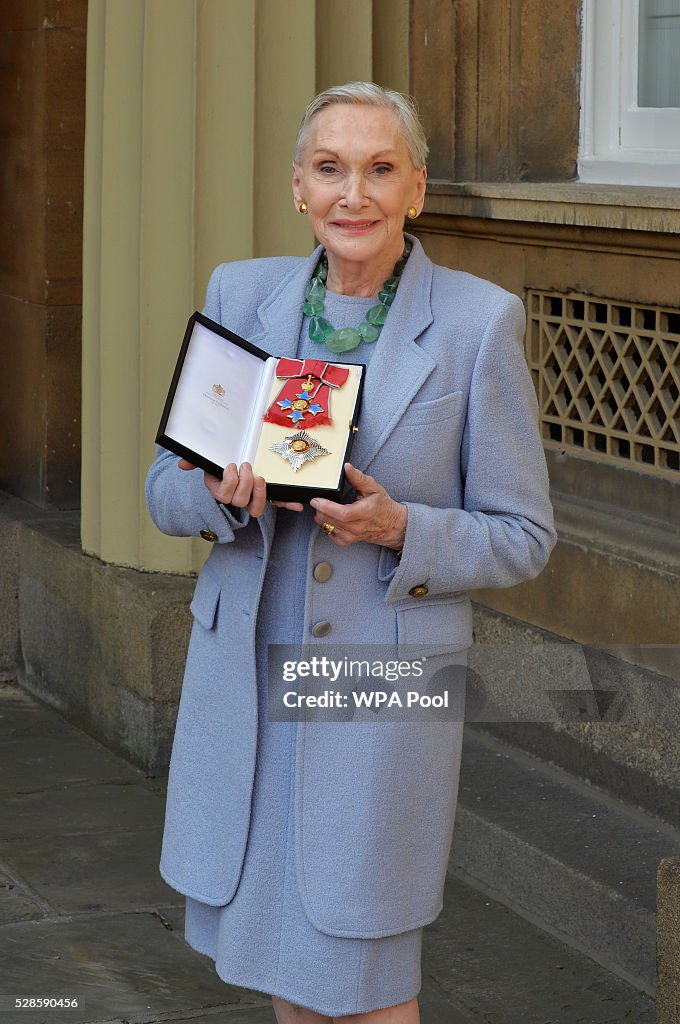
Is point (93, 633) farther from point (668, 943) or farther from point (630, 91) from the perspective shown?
point (668, 943)

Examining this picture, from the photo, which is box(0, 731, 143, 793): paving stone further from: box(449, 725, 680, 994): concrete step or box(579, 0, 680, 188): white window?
box(579, 0, 680, 188): white window

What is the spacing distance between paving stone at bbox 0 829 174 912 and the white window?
2.51m

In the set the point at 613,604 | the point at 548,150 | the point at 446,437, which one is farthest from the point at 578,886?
the point at 548,150

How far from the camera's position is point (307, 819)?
2.78 m

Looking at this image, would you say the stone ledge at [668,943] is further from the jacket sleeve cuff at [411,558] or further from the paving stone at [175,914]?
the paving stone at [175,914]

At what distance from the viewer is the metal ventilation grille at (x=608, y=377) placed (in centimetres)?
464

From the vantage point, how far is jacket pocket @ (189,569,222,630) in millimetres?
2910

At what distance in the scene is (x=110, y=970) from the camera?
13.6 feet

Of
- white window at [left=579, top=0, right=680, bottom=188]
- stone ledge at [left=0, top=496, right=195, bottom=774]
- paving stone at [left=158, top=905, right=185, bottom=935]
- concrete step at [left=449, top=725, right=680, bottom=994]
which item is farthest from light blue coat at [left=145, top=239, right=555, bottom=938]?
stone ledge at [left=0, top=496, right=195, bottom=774]

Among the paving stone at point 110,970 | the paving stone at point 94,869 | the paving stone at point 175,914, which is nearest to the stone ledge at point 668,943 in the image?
the paving stone at point 110,970

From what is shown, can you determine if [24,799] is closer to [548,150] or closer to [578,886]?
[578,886]

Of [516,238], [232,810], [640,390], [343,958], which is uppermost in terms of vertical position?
[516,238]

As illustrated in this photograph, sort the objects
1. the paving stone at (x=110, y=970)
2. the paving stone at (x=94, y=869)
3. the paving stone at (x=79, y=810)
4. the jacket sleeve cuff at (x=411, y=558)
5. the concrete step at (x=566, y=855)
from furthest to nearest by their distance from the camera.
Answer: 1. the paving stone at (x=79, y=810)
2. the paving stone at (x=94, y=869)
3. the concrete step at (x=566, y=855)
4. the paving stone at (x=110, y=970)
5. the jacket sleeve cuff at (x=411, y=558)

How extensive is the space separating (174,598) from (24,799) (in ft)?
2.78
